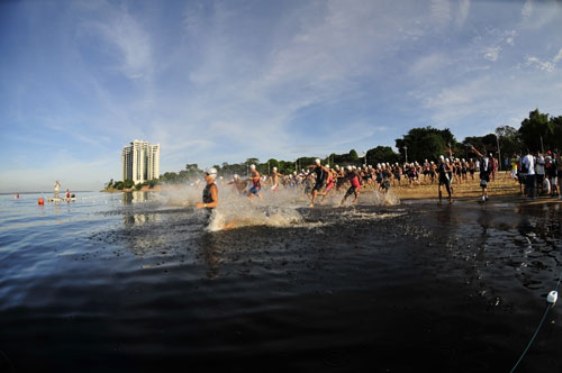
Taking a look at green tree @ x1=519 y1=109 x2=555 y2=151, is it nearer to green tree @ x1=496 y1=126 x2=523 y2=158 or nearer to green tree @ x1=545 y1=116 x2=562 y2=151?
green tree @ x1=545 y1=116 x2=562 y2=151

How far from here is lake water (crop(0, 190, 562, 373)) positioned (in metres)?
2.57

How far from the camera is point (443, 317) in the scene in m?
3.12

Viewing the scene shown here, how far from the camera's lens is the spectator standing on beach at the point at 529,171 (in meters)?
13.7

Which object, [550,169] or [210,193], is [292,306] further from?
[550,169]

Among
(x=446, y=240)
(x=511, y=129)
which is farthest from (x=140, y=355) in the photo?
(x=511, y=129)

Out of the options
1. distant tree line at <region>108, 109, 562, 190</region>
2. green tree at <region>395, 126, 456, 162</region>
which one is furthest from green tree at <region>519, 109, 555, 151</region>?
green tree at <region>395, 126, 456, 162</region>

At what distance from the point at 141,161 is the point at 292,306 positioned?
19384 centimetres

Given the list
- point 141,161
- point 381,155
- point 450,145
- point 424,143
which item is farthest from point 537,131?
point 141,161

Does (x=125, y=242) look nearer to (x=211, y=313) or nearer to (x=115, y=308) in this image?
(x=115, y=308)

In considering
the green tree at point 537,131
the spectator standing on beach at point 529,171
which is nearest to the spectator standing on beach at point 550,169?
the spectator standing on beach at point 529,171

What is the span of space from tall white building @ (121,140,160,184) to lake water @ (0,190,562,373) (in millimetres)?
182506

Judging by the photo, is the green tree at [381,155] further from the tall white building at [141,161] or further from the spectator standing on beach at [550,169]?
the tall white building at [141,161]

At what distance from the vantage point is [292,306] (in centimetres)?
354

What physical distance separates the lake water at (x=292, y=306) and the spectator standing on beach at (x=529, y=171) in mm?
8631
